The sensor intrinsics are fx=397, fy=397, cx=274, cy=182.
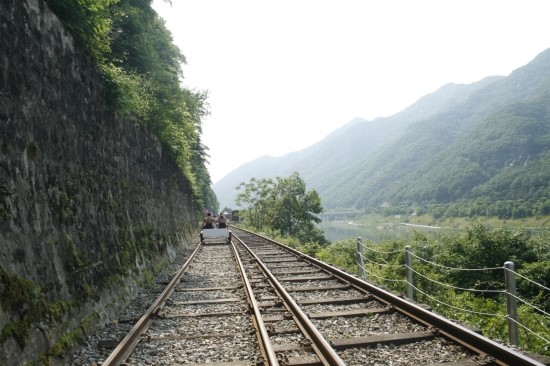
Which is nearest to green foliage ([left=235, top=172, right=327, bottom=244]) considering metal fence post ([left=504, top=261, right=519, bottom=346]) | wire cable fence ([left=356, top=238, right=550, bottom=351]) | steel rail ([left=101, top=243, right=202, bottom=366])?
wire cable fence ([left=356, top=238, right=550, bottom=351])

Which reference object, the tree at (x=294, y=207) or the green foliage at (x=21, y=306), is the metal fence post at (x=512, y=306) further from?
the tree at (x=294, y=207)

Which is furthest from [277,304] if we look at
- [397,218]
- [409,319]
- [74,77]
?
[397,218]

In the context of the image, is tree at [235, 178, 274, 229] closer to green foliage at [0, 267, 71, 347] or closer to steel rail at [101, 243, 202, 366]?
steel rail at [101, 243, 202, 366]

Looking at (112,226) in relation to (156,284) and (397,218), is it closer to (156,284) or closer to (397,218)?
(156,284)

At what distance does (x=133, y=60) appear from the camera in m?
18.0

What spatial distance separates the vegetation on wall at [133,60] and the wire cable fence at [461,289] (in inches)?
275

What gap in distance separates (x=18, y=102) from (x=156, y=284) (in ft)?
18.3

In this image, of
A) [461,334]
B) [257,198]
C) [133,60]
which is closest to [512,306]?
[461,334]

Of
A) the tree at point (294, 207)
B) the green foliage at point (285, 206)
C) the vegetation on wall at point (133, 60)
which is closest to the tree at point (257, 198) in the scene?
the green foliage at point (285, 206)

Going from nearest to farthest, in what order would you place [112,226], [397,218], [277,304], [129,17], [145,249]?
[277,304]
[112,226]
[145,249]
[129,17]
[397,218]

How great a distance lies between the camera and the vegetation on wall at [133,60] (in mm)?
7539

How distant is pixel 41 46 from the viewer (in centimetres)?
581

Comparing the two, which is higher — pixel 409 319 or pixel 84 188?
pixel 84 188

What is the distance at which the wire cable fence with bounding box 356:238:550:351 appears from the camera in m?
5.10
